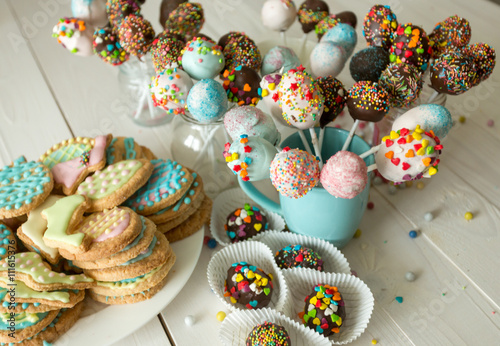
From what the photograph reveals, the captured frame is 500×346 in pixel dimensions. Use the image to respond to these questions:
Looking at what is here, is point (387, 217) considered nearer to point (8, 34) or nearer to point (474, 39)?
point (474, 39)

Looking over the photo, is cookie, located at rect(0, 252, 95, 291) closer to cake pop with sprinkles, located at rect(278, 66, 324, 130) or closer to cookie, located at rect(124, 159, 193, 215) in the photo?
cookie, located at rect(124, 159, 193, 215)

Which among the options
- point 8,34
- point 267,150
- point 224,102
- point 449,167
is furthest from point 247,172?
point 8,34

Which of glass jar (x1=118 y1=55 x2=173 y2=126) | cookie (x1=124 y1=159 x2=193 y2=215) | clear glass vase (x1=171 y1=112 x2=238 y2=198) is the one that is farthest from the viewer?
glass jar (x1=118 y1=55 x2=173 y2=126)

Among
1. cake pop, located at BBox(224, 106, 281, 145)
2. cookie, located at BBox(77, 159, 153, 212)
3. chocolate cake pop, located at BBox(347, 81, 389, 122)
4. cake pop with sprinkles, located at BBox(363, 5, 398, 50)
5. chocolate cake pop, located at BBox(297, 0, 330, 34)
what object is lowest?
cookie, located at BBox(77, 159, 153, 212)

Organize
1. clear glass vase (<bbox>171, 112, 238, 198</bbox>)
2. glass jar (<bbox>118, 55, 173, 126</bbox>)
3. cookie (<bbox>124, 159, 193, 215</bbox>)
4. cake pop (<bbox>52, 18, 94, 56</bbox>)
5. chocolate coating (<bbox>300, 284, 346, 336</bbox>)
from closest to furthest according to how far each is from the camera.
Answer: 1. chocolate coating (<bbox>300, 284, 346, 336</bbox>)
2. cookie (<bbox>124, 159, 193, 215</bbox>)
3. cake pop (<bbox>52, 18, 94, 56</bbox>)
4. clear glass vase (<bbox>171, 112, 238, 198</bbox>)
5. glass jar (<bbox>118, 55, 173, 126</bbox>)

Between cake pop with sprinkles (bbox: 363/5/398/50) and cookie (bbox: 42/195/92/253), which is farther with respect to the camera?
cake pop with sprinkles (bbox: 363/5/398/50)

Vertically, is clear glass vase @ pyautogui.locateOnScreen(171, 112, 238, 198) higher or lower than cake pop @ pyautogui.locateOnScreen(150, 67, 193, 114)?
lower

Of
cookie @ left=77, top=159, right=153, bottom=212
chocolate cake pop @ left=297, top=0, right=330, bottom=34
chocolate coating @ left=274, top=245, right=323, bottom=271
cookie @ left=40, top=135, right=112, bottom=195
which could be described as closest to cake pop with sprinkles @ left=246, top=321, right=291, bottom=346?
chocolate coating @ left=274, top=245, right=323, bottom=271
